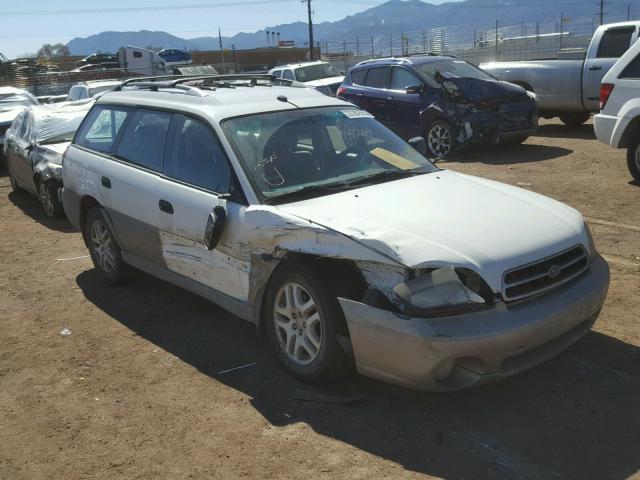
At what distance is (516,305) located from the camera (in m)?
3.57

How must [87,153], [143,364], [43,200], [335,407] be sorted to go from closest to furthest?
[335,407], [143,364], [87,153], [43,200]

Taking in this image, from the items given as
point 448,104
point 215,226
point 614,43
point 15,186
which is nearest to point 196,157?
point 215,226

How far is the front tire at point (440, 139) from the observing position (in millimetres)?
A: 11656

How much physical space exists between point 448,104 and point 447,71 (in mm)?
908

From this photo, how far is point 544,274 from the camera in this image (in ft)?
12.1

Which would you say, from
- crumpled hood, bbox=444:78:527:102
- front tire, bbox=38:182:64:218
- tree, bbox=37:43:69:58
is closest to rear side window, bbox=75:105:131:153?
front tire, bbox=38:182:64:218

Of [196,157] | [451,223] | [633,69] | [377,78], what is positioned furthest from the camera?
[377,78]

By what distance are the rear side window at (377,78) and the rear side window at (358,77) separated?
5.9 inches

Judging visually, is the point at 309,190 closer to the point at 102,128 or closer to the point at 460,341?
the point at 460,341

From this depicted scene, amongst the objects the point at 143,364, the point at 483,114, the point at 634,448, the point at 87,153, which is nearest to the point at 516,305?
the point at 634,448

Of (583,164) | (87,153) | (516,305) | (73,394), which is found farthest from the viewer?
(583,164)

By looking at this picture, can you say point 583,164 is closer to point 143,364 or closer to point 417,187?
point 417,187

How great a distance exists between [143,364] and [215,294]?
2.20 feet

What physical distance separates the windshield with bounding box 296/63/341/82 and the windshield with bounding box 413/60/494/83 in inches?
309
